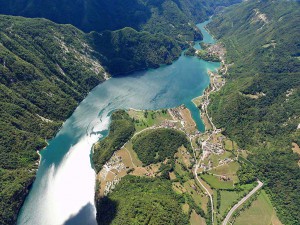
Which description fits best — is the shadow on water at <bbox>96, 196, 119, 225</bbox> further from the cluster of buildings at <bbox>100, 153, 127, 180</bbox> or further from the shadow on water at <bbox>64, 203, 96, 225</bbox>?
the cluster of buildings at <bbox>100, 153, 127, 180</bbox>

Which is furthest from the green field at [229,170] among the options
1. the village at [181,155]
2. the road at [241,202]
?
the road at [241,202]

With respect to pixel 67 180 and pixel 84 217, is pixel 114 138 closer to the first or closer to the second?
pixel 67 180

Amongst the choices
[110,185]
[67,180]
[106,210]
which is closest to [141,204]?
[106,210]

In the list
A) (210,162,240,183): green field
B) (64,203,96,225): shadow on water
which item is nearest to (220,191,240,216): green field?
(210,162,240,183): green field

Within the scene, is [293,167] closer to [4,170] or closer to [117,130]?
[117,130]

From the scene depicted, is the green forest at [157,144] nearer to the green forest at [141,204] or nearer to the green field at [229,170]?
the green forest at [141,204]

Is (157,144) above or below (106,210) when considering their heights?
below
